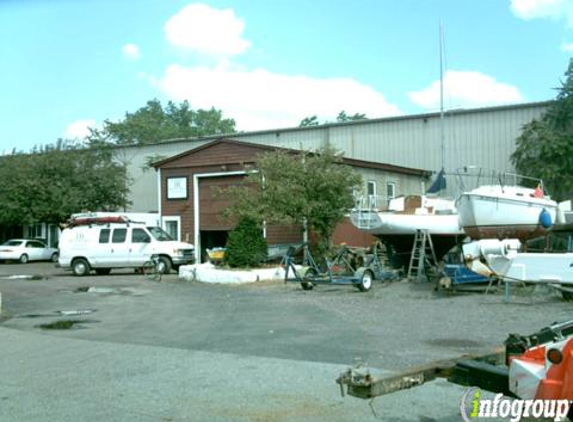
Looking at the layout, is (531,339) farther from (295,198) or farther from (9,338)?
(295,198)

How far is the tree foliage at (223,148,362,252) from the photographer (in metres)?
23.1

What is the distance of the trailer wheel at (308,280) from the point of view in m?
19.4

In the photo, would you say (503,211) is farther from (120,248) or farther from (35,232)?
(35,232)

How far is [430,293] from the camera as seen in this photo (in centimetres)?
1753

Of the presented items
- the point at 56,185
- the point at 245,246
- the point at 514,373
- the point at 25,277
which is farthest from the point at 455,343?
the point at 56,185

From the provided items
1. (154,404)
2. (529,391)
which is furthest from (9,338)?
(529,391)

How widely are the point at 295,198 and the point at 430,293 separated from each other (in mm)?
6885

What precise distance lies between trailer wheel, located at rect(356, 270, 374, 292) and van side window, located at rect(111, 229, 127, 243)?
12873 millimetres

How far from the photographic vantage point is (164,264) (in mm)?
27844

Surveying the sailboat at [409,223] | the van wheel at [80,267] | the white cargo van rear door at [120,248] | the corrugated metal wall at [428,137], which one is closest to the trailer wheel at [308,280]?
the sailboat at [409,223]

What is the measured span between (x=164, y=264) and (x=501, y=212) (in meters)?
15.1

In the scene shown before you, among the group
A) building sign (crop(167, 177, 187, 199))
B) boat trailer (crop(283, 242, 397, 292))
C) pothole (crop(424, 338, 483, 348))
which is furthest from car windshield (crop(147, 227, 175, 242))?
pothole (crop(424, 338, 483, 348))

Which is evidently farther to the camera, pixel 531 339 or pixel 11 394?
pixel 11 394

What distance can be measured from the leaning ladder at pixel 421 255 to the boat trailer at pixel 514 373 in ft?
51.7
